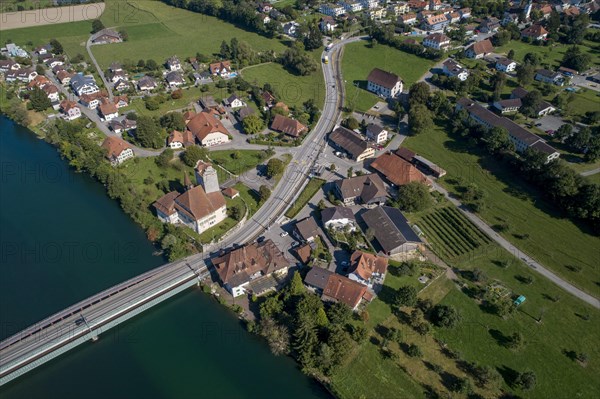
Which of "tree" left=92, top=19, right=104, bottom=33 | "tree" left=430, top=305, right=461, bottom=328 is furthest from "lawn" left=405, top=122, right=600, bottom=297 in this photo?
"tree" left=92, top=19, right=104, bottom=33

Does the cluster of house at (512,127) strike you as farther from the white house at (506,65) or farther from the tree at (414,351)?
the tree at (414,351)

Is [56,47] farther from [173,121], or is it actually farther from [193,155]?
[193,155]

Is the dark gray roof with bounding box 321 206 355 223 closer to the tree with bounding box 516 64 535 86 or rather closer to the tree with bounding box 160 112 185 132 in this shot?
the tree with bounding box 160 112 185 132

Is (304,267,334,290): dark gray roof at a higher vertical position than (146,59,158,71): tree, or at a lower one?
higher

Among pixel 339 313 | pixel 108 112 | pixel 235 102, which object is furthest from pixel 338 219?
pixel 108 112

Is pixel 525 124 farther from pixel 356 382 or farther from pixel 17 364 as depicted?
pixel 17 364

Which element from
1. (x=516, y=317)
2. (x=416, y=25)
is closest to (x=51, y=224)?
(x=516, y=317)

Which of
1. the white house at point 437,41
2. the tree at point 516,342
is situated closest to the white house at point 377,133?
the tree at point 516,342
